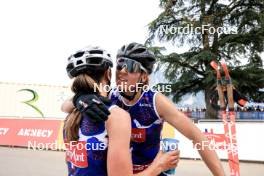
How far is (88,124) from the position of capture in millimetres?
2098

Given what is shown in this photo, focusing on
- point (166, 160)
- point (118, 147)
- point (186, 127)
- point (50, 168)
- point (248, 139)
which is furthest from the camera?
point (248, 139)

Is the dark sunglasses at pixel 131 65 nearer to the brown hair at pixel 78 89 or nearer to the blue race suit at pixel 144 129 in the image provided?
the blue race suit at pixel 144 129

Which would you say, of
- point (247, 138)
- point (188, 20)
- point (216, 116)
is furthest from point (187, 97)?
point (247, 138)

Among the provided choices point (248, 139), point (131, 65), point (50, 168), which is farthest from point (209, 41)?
point (131, 65)

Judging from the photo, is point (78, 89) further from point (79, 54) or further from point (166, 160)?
point (166, 160)

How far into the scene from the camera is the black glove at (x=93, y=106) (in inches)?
77.8

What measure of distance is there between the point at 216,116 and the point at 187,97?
4581 millimetres

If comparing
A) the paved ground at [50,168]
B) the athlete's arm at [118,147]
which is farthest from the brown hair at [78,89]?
the paved ground at [50,168]

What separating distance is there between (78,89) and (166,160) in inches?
23.8

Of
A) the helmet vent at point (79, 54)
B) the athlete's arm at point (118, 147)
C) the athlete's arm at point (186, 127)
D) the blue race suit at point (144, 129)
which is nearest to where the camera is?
the athlete's arm at point (118, 147)

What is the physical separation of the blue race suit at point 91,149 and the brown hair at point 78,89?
3 cm

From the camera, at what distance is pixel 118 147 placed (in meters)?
1.96

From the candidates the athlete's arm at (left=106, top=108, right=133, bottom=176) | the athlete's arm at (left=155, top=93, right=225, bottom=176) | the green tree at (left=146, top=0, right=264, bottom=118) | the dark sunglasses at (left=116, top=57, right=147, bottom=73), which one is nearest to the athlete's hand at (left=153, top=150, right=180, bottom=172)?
the athlete's arm at (left=106, top=108, right=133, bottom=176)

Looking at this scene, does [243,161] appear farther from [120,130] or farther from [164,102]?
[120,130]
